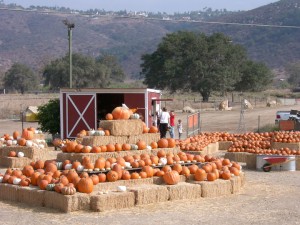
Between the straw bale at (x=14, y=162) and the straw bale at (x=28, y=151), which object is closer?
the straw bale at (x=14, y=162)

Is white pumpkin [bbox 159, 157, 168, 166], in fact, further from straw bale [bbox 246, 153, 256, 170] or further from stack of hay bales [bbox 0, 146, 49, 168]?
stack of hay bales [bbox 0, 146, 49, 168]

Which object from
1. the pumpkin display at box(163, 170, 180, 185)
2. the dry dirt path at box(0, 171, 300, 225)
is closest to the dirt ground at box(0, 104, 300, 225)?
the dry dirt path at box(0, 171, 300, 225)

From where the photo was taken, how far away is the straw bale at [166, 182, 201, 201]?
47.6 feet

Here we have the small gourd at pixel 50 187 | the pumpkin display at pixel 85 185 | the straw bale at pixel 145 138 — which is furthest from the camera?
the straw bale at pixel 145 138

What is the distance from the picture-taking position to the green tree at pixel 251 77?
310 feet

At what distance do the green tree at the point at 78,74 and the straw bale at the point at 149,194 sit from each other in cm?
9415

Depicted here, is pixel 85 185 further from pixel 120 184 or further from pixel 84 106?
pixel 84 106

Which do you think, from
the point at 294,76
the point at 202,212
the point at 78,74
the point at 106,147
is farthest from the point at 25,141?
the point at 294,76

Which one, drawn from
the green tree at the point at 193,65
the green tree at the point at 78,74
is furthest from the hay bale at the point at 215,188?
the green tree at the point at 78,74

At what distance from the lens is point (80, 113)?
32844mm

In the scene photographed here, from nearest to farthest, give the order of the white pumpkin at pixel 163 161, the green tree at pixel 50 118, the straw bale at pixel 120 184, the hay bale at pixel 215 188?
the straw bale at pixel 120 184 < the hay bale at pixel 215 188 < the white pumpkin at pixel 163 161 < the green tree at pixel 50 118

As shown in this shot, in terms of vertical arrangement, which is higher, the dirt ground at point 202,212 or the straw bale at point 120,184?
the straw bale at point 120,184

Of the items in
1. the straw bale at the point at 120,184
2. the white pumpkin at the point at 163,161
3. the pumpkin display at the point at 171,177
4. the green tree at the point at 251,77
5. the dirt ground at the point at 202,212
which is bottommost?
the dirt ground at the point at 202,212

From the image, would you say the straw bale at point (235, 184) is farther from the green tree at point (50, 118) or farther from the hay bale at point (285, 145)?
the green tree at point (50, 118)
